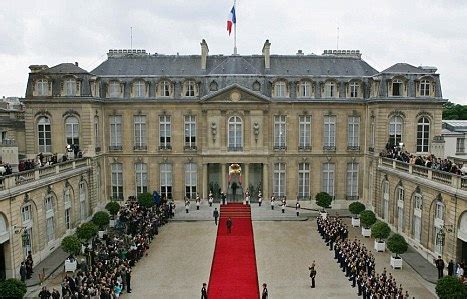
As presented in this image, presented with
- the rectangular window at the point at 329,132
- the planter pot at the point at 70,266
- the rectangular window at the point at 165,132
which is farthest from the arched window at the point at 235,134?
the planter pot at the point at 70,266

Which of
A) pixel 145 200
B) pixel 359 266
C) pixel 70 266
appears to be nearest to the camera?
pixel 359 266

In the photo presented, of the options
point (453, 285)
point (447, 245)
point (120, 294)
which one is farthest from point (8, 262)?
point (447, 245)

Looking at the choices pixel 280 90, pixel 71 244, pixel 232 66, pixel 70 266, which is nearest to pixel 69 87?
pixel 232 66

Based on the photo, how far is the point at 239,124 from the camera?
144ft

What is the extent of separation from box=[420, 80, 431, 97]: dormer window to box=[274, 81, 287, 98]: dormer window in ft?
38.9

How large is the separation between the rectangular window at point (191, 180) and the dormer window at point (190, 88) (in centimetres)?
664

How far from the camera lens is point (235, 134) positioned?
43.9 m

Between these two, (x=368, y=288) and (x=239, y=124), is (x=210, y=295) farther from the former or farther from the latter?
(x=239, y=124)

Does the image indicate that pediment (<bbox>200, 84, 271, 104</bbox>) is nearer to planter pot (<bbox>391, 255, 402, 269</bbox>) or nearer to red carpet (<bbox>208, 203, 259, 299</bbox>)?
red carpet (<bbox>208, 203, 259, 299</bbox>)

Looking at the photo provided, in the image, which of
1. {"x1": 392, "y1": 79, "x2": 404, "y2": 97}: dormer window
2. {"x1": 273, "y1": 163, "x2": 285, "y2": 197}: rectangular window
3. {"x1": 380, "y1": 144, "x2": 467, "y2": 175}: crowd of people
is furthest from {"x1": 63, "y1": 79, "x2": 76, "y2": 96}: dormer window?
{"x1": 392, "y1": 79, "x2": 404, "y2": 97}: dormer window

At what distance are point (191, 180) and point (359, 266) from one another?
22.6 meters

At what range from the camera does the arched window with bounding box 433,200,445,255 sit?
2784 cm

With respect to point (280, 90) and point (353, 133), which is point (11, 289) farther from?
point (353, 133)

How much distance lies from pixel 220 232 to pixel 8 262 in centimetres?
1538
